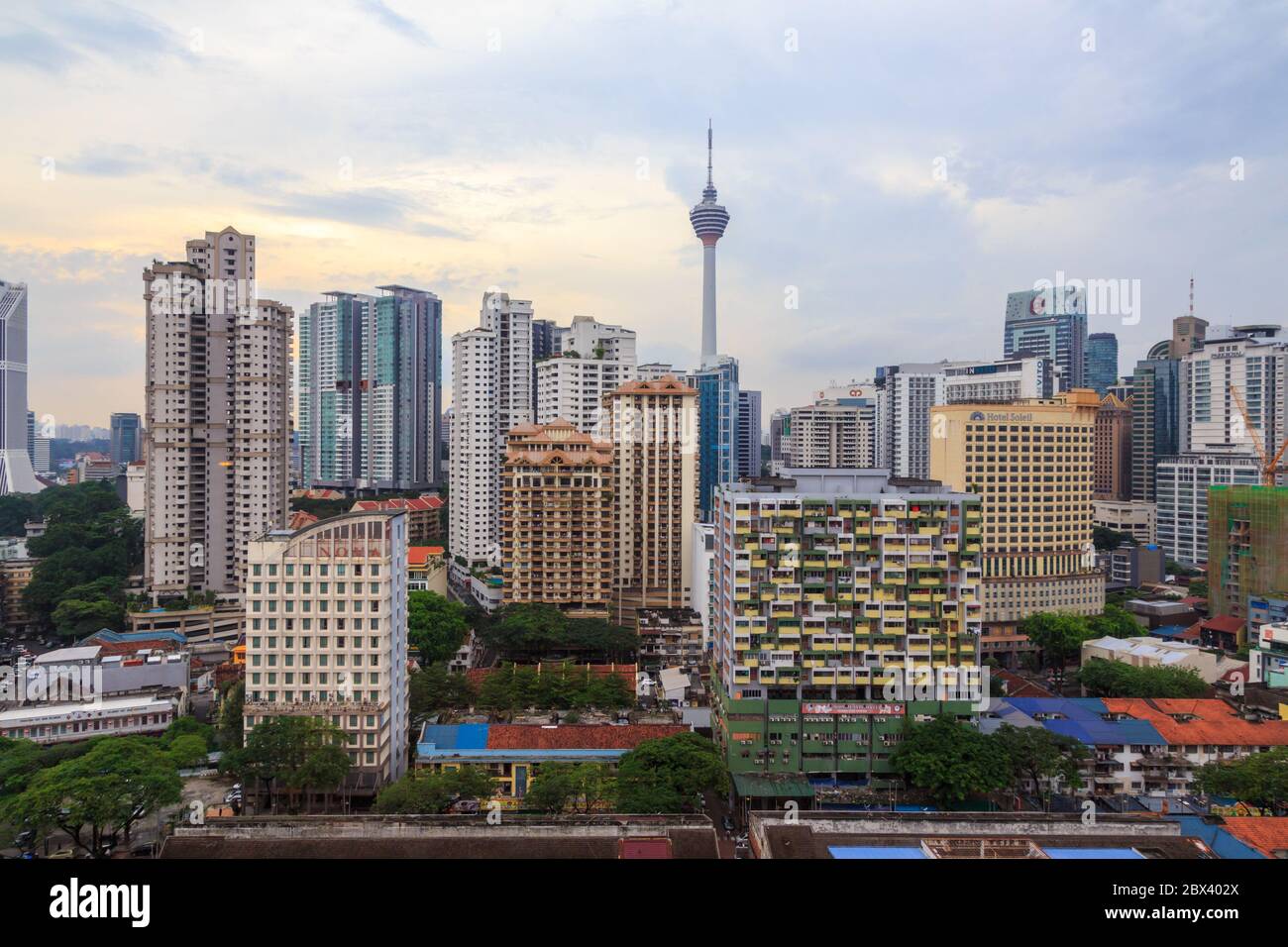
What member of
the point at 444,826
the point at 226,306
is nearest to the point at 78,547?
the point at 226,306

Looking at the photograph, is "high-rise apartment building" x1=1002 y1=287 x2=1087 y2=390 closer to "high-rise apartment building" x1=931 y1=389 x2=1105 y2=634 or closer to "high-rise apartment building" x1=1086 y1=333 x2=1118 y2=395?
"high-rise apartment building" x1=1086 y1=333 x2=1118 y2=395

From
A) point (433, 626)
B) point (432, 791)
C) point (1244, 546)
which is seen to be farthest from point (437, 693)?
point (1244, 546)

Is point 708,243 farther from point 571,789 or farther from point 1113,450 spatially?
point 571,789

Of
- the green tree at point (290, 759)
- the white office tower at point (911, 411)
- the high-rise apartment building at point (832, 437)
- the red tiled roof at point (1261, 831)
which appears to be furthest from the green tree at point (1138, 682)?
the high-rise apartment building at point (832, 437)

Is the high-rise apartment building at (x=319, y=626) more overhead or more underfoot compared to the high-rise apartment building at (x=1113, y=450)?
more underfoot

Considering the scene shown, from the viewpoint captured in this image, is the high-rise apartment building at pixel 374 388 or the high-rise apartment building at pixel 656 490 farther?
the high-rise apartment building at pixel 374 388

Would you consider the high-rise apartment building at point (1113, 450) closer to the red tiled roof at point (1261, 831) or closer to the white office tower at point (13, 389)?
the red tiled roof at point (1261, 831)
